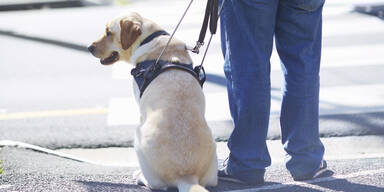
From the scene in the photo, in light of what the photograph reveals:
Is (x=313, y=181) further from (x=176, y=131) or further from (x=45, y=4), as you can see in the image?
(x=45, y=4)

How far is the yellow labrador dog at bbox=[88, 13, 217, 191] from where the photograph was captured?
12.4 ft

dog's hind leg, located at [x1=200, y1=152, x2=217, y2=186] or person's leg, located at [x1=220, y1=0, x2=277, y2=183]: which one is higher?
person's leg, located at [x1=220, y1=0, x2=277, y2=183]

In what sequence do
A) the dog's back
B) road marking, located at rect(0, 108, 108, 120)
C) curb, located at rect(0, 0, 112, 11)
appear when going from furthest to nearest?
curb, located at rect(0, 0, 112, 11), road marking, located at rect(0, 108, 108, 120), the dog's back

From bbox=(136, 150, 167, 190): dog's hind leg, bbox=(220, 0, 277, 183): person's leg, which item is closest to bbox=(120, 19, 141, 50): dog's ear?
bbox=(220, 0, 277, 183): person's leg

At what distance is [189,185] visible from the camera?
368cm

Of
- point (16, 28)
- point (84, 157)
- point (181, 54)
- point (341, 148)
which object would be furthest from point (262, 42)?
point (16, 28)

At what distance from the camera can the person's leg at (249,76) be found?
12.7 feet

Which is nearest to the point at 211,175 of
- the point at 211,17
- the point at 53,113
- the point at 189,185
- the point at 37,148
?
the point at 189,185

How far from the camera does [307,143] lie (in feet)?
13.5

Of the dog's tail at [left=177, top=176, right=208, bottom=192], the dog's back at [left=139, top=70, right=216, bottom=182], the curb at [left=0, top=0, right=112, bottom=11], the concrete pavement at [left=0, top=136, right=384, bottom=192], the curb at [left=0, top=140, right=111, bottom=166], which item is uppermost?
the dog's back at [left=139, top=70, right=216, bottom=182]

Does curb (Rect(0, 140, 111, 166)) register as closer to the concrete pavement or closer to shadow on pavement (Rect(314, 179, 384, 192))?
the concrete pavement

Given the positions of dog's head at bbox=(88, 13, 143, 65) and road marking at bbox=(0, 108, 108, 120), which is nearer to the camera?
dog's head at bbox=(88, 13, 143, 65)

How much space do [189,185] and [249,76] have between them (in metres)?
0.73

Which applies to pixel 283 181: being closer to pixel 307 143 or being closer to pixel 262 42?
pixel 307 143
